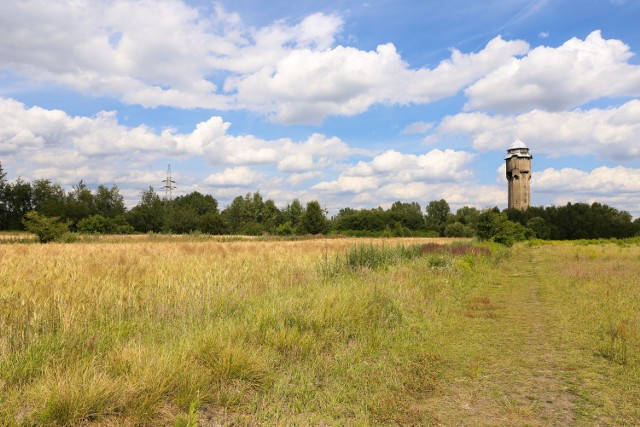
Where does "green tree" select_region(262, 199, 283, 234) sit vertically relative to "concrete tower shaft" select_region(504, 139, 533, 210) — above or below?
below

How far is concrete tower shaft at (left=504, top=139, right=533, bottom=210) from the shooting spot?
9175cm

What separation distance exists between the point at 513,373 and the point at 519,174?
320 ft

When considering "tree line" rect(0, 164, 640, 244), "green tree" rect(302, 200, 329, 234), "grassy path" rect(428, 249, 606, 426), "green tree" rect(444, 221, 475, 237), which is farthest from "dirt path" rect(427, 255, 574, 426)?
"green tree" rect(444, 221, 475, 237)

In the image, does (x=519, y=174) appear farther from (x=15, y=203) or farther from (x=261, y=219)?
(x=15, y=203)

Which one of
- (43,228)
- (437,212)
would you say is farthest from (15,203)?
(437,212)

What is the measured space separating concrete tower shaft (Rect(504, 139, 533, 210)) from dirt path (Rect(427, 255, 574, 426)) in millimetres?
91521

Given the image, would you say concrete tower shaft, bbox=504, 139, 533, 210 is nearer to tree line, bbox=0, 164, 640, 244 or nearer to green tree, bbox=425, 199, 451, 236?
tree line, bbox=0, 164, 640, 244

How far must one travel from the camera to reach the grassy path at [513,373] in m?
4.55

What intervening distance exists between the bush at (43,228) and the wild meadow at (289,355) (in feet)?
92.0

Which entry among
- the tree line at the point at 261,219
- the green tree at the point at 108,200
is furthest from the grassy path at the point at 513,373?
the green tree at the point at 108,200

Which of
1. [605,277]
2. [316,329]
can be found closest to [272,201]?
[605,277]

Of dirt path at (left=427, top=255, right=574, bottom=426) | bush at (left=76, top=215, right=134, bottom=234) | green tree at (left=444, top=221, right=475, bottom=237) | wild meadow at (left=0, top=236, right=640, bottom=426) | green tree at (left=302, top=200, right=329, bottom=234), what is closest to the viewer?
wild meadow at (left=0, top=236, right=640, bottom=426)

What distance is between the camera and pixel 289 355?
594 centimetres

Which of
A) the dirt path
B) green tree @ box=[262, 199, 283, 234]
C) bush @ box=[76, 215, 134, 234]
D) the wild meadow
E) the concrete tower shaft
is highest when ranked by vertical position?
the concrete tower shaft
